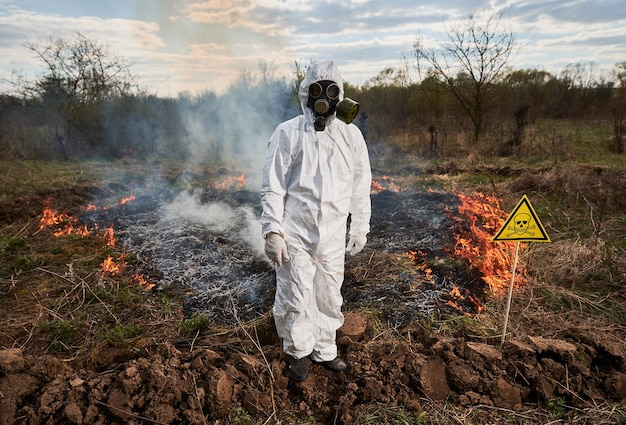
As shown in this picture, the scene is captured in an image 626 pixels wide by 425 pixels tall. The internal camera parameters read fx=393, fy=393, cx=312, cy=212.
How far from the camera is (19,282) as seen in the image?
448 centimetres

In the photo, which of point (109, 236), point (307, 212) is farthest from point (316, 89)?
point (109, 236)

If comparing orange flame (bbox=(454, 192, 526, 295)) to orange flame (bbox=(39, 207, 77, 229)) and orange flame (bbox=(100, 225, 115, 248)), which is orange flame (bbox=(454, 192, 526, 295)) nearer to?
orange flame (bbox=(100, 225, 115, 248))

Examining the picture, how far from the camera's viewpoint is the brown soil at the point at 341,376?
2371 mm

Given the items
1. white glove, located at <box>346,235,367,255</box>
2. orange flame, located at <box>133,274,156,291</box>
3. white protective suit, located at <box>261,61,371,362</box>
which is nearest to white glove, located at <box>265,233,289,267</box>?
white protective suit, located at <box>261,61,371,362</box>

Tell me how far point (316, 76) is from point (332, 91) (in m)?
0.15

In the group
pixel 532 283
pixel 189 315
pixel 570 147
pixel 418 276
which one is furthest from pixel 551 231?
pixel 570 147

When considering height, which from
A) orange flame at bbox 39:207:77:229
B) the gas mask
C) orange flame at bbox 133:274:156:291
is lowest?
orange flame at bbox 133:274:156:291

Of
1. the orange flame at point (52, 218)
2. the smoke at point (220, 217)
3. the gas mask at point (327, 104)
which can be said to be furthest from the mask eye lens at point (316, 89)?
the orange flame at point (52, 218)

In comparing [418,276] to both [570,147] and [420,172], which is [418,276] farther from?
[570,147]

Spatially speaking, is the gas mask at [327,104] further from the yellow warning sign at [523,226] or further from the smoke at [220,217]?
the smoke at [220,217]

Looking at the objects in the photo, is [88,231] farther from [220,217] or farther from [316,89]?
[316,89]

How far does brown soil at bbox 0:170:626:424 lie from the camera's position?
7.78 ft

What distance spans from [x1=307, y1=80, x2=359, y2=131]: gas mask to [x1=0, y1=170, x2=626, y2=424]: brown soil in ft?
5.47

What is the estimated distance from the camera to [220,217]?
6887 mm
